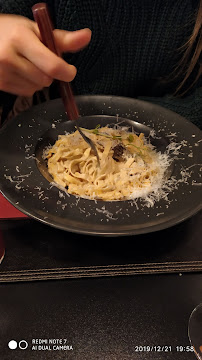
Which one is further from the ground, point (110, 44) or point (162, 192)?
point (110, 44)

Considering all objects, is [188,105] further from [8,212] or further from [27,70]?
[8,212]

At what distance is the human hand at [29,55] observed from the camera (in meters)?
1.15

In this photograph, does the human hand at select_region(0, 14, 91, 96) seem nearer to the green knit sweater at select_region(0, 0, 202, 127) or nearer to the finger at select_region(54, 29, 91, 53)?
the finger at select_region(54, 29, 91, 53)

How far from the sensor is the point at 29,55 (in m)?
1.18

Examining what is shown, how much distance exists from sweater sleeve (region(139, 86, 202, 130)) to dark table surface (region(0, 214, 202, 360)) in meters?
0.89

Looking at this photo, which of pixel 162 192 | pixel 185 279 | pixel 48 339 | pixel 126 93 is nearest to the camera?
pixel 48 339

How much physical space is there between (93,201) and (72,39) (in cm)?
61

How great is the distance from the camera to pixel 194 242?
121 centimetres

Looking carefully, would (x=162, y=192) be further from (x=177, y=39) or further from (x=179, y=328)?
(x=177, y=39)

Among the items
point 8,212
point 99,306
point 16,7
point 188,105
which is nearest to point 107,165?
point 8,212

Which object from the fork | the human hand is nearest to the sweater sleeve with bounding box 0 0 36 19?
the human hand

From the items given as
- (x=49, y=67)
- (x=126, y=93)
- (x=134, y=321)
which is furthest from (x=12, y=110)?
(x=134, y=321)

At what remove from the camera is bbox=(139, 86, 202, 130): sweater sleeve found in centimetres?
186

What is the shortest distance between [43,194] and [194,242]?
0.57 m
